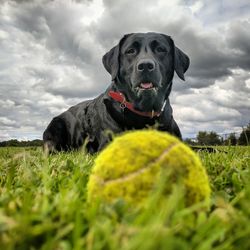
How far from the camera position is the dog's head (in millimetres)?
6410

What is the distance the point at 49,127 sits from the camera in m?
10.0

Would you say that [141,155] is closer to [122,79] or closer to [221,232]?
[221,232]

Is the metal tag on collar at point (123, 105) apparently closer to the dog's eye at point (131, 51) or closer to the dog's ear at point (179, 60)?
the dog's eye at point (131, 51)

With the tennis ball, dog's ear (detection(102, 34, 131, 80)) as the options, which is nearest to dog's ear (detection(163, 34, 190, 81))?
dog's ear (detection(102, 34, 131, 80))

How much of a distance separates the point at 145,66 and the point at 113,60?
1106 millimetres

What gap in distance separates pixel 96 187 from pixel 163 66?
530 centimetres

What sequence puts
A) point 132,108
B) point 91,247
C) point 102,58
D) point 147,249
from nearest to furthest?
point 147,249 < point 91,247 < point 132,108 < point 102,58

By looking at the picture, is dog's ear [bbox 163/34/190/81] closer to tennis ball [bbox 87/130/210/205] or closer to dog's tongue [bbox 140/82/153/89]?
dog's tongue [bbox 140/82/153/89]

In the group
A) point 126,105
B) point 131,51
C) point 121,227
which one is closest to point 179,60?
point 131,51

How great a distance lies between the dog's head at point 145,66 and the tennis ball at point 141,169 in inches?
178

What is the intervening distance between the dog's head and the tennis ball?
453cm

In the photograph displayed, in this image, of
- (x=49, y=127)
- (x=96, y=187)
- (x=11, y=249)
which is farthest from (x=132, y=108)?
(x=11, y=249)

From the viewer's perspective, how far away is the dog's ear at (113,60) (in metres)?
7.11

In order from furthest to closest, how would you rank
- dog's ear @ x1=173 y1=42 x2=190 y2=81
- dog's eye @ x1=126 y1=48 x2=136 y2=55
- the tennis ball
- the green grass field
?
dog's ear @ x1=173 y1=42 x2=190 y2=81 → dog's eye @ x1=126 y1=48 x2=136 y2=55 → the tennis ball → the green grass field
